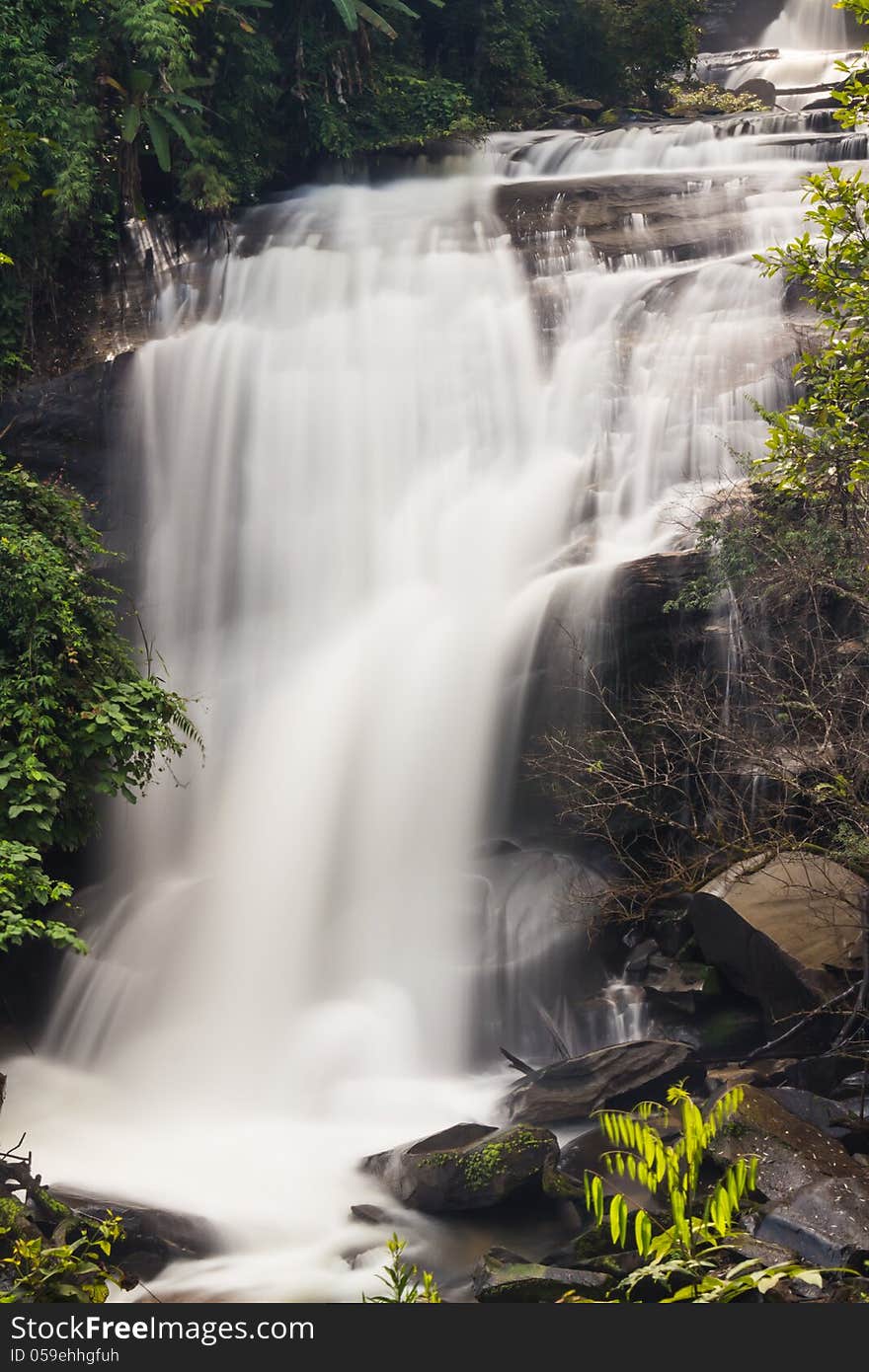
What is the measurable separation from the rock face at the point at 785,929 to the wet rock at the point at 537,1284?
10.6 feet

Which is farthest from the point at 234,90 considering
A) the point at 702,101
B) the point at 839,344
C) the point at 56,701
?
the point at 839,344

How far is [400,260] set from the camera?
16266mm

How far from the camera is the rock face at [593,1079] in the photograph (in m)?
9.16

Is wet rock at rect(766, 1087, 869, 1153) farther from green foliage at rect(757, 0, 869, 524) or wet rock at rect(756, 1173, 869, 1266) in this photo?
green foliage at rect(757, 0, 869, 524)

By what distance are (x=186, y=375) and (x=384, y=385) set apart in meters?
2.35

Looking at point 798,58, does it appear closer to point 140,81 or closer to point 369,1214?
point 140,81

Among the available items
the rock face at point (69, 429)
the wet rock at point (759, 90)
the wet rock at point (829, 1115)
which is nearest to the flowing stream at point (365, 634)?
the rock face at point (69, 429)

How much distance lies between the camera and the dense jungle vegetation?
1505 cm

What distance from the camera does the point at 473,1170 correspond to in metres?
8.20

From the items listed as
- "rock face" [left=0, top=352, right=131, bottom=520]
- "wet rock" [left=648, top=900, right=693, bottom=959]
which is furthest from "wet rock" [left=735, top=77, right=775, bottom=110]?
"wet rock" [left=648, top=900, right=693, bottom=959]

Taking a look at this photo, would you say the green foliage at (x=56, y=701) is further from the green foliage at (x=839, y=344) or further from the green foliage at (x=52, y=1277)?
the green foliage at (x=839, y=344)

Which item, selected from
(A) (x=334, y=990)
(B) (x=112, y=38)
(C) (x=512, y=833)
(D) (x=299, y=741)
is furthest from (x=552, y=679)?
(B) (x=112, y=38)

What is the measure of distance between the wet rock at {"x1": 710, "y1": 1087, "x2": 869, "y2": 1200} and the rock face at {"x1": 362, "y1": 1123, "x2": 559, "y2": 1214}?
1.18 metres

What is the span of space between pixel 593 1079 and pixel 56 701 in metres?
5.32
